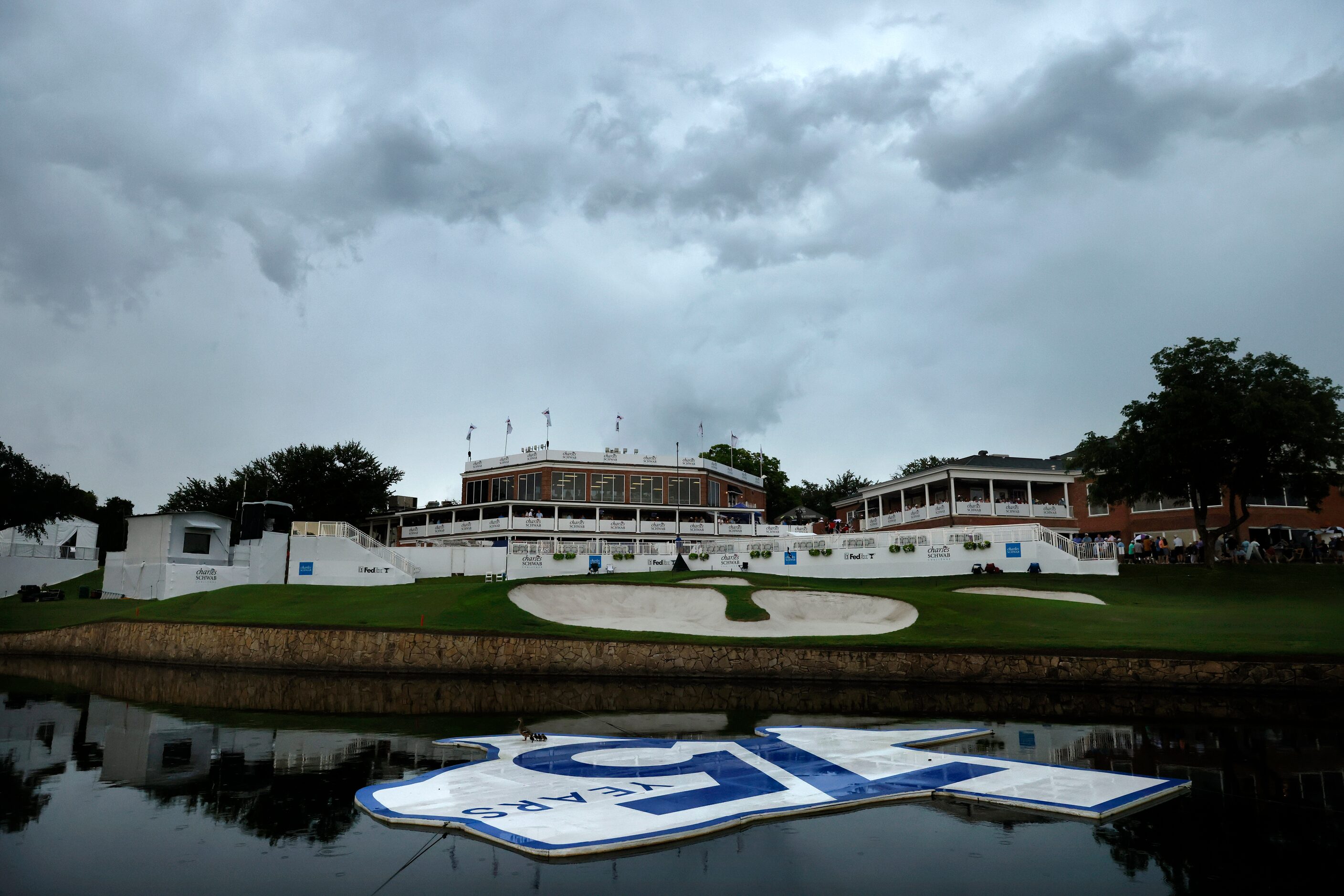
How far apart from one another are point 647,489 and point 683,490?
3.13m

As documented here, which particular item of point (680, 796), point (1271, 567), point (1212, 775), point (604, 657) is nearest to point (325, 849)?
point (680, 796)

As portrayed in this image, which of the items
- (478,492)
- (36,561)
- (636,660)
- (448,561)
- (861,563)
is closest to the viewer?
(636,660)

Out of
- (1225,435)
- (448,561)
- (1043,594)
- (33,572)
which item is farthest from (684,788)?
(33,572)

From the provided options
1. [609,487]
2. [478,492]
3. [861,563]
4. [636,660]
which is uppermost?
[609,487]

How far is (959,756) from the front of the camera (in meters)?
13.0

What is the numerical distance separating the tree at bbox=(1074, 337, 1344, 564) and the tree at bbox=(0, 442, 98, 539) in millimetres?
63429

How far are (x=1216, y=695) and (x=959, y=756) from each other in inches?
458

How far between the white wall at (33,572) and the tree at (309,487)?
12.0 m

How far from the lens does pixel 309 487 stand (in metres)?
69.4

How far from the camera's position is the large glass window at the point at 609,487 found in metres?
67.8

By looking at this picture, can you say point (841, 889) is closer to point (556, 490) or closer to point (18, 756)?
point (18, 756)

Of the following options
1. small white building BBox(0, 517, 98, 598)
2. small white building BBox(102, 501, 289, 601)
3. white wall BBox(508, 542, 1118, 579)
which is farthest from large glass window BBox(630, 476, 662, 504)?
small white building BBox(0, 517, 98, 598)

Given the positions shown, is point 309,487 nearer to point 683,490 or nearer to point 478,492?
point 478,492

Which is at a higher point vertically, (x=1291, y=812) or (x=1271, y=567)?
(x=1271, y=567)
